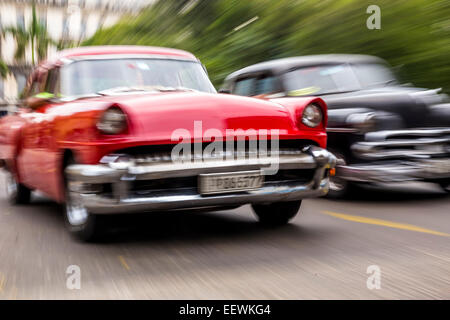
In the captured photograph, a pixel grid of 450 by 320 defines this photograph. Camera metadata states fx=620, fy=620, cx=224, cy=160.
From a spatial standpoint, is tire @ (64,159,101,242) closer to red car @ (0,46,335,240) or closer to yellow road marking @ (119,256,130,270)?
red car @ (0,46,335,240)

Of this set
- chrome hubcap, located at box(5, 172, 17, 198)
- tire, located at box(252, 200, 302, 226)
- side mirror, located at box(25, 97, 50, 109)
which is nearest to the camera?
tire, located at box(252, 200, 302, 226)

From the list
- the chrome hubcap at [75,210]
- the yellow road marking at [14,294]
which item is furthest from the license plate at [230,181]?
the yellow road marking at [14,294]

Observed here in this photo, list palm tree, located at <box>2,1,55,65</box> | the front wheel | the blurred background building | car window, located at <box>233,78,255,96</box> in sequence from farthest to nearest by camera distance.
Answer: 1. the blurred background building
2. palm tree, located at <box>2,1,55,65</box>
3. car window, located at <box>233,78,255,96</box>
4. the front wheel

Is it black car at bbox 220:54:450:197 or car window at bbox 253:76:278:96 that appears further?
car window at bbox 253:76:278:96

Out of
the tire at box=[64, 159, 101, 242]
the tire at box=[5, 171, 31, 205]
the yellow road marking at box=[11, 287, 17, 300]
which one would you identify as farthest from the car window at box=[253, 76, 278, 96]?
the yellow road marking at box=[11, 287, 17, 300]

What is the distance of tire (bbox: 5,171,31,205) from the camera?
7.40 meters

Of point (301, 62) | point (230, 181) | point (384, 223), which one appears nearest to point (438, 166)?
point (384, 223)

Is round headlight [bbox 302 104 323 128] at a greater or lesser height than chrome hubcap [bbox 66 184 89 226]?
greater

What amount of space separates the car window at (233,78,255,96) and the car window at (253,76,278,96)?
0.12 meters

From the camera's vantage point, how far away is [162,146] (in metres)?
4.28

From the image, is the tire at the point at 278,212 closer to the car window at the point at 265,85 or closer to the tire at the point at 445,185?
the car window at the point at 265,85

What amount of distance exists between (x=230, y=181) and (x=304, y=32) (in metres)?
12.4

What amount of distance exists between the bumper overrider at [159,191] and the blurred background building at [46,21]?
1996 inches

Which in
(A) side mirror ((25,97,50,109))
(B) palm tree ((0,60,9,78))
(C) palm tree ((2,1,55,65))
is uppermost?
(C) palm tree ((2,1,55,65))
